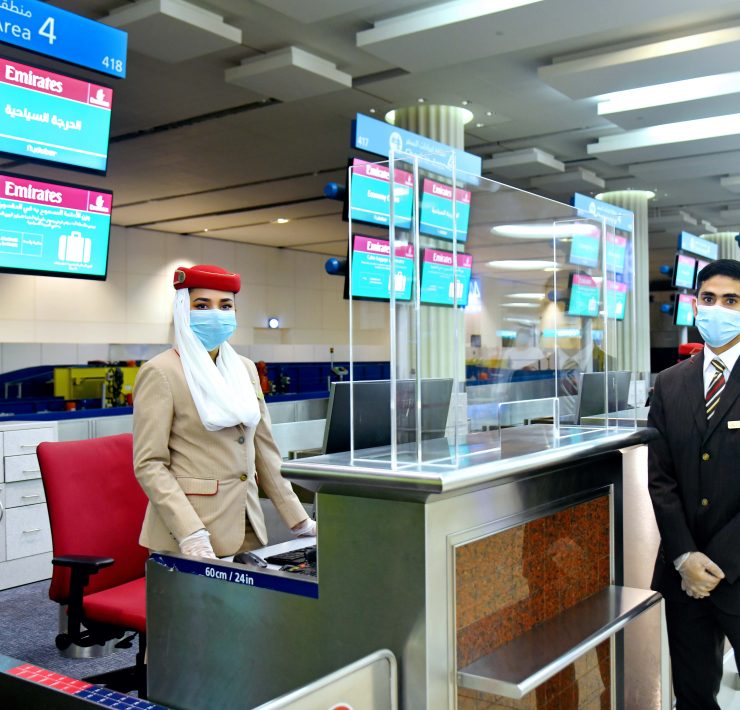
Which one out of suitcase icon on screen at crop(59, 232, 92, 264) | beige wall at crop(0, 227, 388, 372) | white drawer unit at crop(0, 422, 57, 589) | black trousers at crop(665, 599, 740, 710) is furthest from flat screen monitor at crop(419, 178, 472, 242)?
beige wall at crop(0, 227, 388, 372)

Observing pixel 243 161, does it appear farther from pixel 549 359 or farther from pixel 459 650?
pixel 459 650

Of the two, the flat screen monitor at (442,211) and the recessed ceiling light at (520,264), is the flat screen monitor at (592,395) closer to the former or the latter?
the recessed ceiling light at (520,264)

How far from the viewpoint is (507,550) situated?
201cm

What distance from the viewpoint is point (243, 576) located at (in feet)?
6.25

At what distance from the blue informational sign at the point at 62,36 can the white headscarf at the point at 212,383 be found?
7.25 feet

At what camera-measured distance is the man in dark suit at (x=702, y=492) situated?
2172 mm

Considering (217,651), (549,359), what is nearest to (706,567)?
(549,359)

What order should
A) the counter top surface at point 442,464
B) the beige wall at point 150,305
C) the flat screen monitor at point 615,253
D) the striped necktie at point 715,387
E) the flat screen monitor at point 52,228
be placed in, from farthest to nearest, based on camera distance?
the beige wall at point 150,305 → the flat screen monitor at point 52,228 → the flat screen monitor at point 615,253 → the striped necktie at point 715,387 → the counter top surface at point 442,464

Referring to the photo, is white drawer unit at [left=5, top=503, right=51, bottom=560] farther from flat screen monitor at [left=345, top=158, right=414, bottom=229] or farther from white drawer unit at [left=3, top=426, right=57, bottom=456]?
flat screen monitor at [left=345, top=158, right=414, bottom=229]

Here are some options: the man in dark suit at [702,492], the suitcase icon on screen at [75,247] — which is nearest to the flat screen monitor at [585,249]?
the man in dark suit at [702,492]

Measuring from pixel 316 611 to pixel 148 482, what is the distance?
70cm

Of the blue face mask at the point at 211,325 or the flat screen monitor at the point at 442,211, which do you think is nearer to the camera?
the flat screen monitor at the point at 442,211

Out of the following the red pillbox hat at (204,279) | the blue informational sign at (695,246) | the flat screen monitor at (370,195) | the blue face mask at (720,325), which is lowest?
the blue face mask at (720,325)

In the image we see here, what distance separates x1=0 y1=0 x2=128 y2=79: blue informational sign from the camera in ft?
12.9
